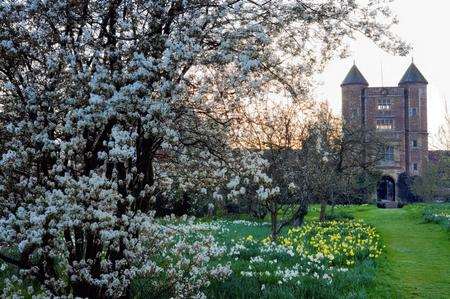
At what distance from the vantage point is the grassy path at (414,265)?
1121cm

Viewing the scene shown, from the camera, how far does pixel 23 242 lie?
17.2 ft

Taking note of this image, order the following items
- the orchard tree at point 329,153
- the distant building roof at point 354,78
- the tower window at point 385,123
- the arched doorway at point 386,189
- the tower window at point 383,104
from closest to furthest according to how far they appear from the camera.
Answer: the orchard tree at point 329,153 → the arched doorway at point 386,189 → the tower window at point 383,104 → the tower window at point 385,123 → the distant building roof at point 354,78

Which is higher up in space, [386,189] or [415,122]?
[415,122]

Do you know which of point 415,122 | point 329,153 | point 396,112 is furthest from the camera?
point 415,122

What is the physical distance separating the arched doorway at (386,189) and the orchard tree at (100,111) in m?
64.4

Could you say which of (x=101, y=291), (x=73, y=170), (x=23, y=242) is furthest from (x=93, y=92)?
(x=101, y=291)

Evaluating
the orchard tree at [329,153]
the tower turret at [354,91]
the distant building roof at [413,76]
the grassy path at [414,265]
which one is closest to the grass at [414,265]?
the grassy path at [414,265]

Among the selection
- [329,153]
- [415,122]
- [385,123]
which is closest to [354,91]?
[385,123]

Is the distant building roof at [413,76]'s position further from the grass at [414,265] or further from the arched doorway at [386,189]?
the grass at [414,265]

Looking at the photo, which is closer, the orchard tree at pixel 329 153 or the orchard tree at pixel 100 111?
the orchard tree at pixel 100 111

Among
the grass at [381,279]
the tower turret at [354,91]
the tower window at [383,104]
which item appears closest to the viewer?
the grass at [381,279]

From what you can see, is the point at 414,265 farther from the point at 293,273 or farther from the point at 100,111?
the point at 100,111

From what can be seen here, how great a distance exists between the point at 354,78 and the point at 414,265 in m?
58.1

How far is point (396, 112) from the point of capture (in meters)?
69.4
